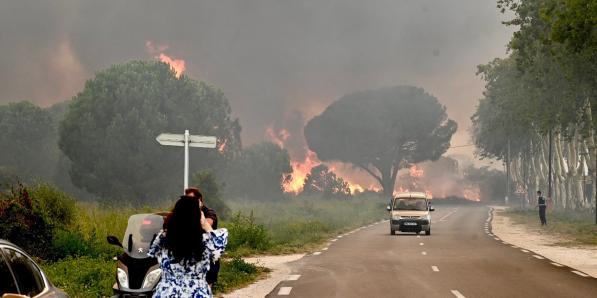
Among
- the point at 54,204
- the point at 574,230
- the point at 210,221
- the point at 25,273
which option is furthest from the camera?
the point at 574,230

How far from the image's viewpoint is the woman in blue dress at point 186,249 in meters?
6.51

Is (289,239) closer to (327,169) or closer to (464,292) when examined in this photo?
(464,292)

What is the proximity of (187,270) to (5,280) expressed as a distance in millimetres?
1599

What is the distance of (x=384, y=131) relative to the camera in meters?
106

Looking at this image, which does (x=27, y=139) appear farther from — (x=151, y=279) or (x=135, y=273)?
(x=151, y=279)

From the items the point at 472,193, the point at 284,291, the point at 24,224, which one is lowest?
the point at 284,291

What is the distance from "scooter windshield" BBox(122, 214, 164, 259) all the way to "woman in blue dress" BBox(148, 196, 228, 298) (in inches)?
161

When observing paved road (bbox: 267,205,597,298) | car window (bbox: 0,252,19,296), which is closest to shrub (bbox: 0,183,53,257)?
paved road (bbox: 267,205,597,298)

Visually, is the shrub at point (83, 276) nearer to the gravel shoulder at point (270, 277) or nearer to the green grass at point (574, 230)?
the gravel shoulder at point (270, 277)

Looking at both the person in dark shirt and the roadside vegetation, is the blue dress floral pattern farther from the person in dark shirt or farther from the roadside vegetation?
the roadside vegetation

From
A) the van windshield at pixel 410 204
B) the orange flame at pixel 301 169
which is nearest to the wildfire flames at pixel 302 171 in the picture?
the orange flame at pixel 301 169

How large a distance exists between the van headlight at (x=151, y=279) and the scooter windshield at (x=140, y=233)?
1.29 feet

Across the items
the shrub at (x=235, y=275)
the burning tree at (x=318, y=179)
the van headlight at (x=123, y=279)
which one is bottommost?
the shrub at (x=235, y=275)

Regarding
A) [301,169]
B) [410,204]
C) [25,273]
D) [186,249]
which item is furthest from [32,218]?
[301,169]
